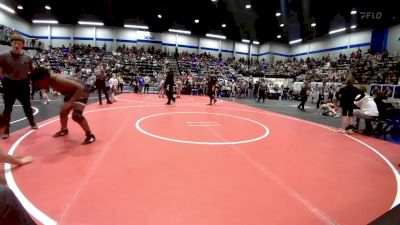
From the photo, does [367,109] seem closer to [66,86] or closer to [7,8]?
[66,86]

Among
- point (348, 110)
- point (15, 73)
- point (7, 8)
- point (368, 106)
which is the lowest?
point (348, 110)

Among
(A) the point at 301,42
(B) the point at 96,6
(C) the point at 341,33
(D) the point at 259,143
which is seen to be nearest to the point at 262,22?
(C) the point at 341,33

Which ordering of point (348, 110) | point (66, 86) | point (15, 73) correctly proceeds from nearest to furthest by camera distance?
point (66, 86) → point (15, 73) → point (348, 110)

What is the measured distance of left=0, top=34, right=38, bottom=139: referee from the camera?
14.6 ft

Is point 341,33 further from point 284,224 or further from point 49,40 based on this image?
point 49,40

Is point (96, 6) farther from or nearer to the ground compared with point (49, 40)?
farther from the ground

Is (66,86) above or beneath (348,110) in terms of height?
above

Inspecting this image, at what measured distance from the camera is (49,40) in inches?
1239

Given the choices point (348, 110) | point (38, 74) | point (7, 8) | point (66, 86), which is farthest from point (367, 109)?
point (7, 8)

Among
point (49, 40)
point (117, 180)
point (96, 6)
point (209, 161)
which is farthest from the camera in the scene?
point (49, 40)

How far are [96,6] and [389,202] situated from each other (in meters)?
25.4

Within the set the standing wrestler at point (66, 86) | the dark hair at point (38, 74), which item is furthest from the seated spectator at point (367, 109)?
the dark hair at point (38, 74)

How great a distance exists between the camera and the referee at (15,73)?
445 cm

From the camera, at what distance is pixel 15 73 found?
4.58 meters
